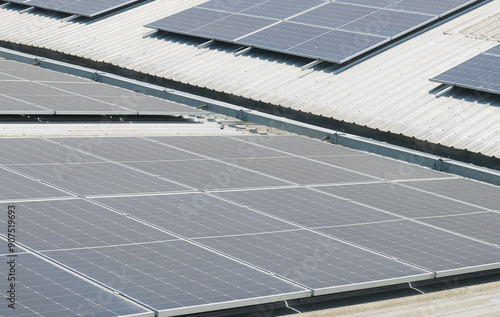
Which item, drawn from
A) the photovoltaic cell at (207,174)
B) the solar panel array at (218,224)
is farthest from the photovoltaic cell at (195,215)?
the photovoltaic cell at (207,174)

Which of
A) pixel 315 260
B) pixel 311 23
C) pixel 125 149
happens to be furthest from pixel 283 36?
pixel 315 260

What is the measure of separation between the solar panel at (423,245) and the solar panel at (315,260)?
446 millimetres

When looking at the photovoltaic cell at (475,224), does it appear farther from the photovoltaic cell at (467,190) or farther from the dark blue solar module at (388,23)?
the dark blue solar module at (388,23)

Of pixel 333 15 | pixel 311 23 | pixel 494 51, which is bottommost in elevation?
pixel 494 51

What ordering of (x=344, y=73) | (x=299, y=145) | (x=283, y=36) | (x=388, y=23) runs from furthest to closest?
(x=283, y=36) < (x=388, y=23) < (x=344, y=73) < (x=299, y=145)

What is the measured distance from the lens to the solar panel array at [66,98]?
22.2m

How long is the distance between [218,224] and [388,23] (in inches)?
680

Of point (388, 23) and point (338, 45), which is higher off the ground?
point (388, 23)

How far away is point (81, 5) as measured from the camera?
37.1 metres

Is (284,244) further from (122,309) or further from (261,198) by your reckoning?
(122,309)

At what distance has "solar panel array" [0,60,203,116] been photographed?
2216 centimetres

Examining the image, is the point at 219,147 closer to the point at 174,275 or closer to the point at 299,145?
the point at 299,145

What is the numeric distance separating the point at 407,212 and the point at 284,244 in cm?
373

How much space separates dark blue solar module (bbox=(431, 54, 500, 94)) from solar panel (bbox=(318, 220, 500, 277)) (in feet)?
31.0
